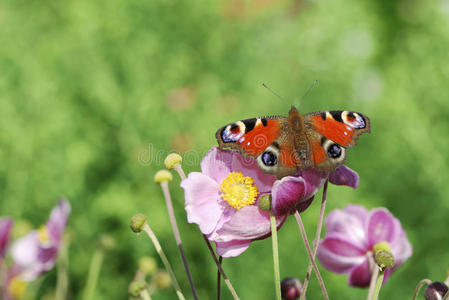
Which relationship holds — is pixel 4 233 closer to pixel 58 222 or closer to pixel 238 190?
pixel 58 222

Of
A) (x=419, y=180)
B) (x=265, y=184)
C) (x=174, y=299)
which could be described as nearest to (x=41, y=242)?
(x=265, y=184)

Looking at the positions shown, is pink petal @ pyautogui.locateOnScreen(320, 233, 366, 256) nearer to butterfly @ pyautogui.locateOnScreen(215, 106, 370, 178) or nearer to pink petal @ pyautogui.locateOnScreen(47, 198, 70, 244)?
butterfly @ pyautogui.locateOnScreen(215, 106, 370, 178)

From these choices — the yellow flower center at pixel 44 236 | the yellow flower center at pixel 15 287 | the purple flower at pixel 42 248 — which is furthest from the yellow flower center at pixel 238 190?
the yellow flower center at pixel 15 287

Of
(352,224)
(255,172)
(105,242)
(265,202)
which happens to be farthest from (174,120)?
(265,202)

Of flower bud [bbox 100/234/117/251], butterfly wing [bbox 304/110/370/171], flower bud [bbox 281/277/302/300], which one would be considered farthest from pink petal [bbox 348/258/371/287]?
flower bud [bbox 100/234/117/251]

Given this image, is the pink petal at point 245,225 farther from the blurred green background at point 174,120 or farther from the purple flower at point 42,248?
the blurred green background at point 174,120

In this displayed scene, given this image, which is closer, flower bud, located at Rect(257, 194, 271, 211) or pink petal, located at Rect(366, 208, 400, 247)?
→ flower bud, located at Rect(257, 194, 271, 211)
